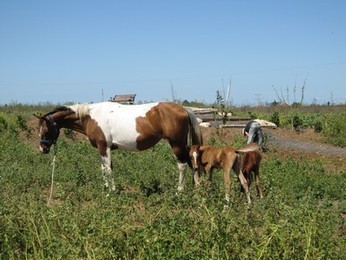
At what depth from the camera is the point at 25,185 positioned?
9656 mm

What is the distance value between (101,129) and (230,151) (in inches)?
108

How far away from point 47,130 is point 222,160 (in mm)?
3863

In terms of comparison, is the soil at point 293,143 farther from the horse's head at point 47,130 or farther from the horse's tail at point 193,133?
the horse's head at point 47,130

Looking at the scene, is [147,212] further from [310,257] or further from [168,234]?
[310,257]

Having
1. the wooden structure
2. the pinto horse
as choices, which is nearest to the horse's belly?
the pinto horse

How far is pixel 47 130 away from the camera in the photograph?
995 centimetres

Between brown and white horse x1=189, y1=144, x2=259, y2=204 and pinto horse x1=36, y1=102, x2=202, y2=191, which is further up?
pinto horse x1=36, y1=102, x2=202, y2=191

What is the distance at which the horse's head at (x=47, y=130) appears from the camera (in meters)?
9.91

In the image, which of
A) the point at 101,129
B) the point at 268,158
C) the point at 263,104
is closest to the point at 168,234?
the point at 101,129

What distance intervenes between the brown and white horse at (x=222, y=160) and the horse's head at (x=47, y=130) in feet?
10.0

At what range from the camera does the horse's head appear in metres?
9.91

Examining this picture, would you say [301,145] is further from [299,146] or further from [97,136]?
[97,136]

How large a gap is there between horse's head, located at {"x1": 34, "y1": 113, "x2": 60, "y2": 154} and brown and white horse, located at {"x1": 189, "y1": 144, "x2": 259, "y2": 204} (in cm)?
306

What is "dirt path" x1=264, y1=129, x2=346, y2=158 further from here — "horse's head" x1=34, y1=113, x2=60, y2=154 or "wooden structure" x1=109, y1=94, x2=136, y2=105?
"horse's head" x1=34, y1=113, x2=60, y2=154
